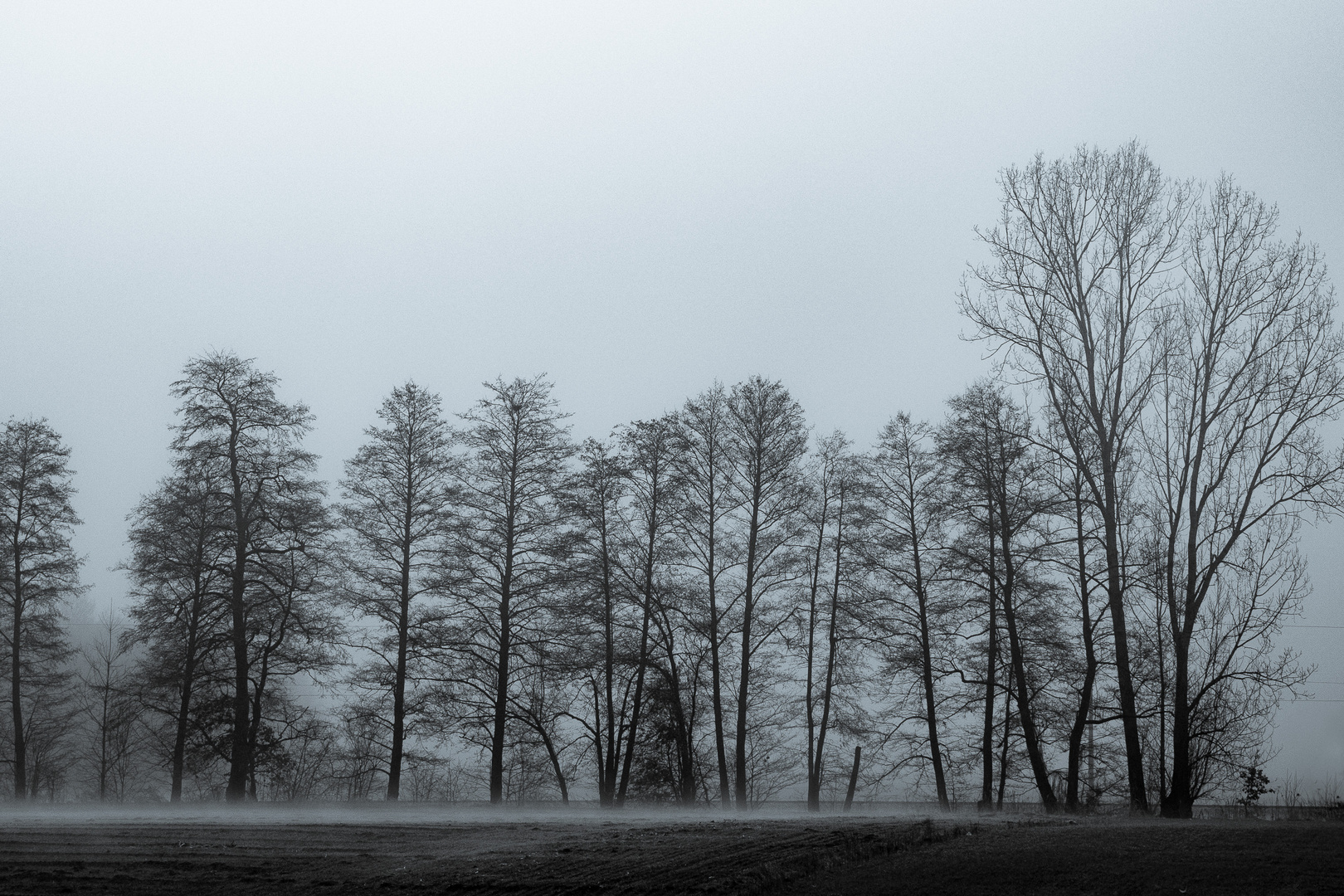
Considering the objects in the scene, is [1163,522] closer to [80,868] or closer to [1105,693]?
[1105,693]

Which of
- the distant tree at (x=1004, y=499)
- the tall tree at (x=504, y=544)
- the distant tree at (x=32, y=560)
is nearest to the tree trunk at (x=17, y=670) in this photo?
the distant tree at (x=32, y=560)

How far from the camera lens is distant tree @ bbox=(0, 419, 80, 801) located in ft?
101

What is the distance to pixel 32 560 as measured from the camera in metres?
31.3

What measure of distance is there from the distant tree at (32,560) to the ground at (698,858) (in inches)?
610

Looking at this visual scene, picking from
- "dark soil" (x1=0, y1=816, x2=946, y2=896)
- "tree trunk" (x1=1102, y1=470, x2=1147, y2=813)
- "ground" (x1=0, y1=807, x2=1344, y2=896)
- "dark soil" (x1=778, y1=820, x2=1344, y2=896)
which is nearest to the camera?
"dark soil" (x1=778, y1=820, x2=1344, y2=896)

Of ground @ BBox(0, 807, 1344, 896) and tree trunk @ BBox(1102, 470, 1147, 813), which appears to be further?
tree trunk @ BBox(1102, 470, 1147, 813)

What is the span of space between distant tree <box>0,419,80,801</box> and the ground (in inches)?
610

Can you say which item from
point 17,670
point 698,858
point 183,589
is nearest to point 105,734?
point 17,670

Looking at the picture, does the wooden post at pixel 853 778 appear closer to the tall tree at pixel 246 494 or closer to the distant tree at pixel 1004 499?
the distant tree at pixel 1004 499

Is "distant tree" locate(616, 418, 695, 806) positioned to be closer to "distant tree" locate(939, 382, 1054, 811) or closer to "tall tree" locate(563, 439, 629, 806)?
"tall tree" locate(563, 439, 629, 806)

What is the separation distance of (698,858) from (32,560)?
2790 cm

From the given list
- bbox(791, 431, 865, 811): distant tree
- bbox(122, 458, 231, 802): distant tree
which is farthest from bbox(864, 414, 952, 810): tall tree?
bbox(122, 458, 231, 802): distant tree

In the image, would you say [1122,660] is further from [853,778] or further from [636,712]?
[636,712]

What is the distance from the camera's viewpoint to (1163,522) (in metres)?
24.1
